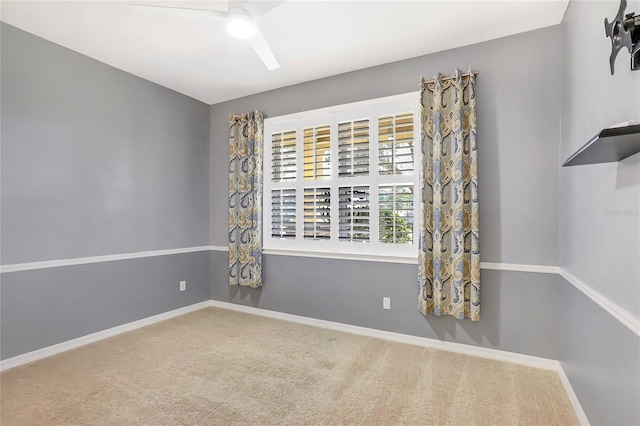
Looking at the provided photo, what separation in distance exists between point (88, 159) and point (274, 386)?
2.71 meters

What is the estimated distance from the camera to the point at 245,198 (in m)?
3.79

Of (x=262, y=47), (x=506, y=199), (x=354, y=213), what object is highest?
(x=262, y=47)

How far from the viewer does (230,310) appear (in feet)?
13.0

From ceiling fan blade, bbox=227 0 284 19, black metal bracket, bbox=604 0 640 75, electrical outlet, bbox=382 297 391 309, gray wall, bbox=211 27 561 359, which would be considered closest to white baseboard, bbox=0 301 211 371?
gray wall, bbox=211 27 561 359

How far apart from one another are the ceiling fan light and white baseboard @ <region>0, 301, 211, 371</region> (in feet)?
9.91

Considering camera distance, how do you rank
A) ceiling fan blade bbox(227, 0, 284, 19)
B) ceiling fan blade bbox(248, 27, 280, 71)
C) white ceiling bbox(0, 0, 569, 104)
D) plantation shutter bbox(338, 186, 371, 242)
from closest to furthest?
ceiling fan blade bbox(227, 0, 284, 19) → ceiling fan blade bbox(248, 27, 280, 71) → white ceiling bbox(0, 0, 569, 104) → plantation shutter bbox(338, 186, 371, 242)

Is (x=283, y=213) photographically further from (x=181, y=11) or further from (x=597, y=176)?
(x=597, y=176)

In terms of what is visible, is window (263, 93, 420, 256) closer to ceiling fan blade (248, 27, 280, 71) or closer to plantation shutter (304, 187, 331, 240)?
plantation shutter (304, 187, 331, 240)

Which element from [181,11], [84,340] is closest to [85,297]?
[84,340]

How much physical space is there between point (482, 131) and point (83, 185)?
3715 mm

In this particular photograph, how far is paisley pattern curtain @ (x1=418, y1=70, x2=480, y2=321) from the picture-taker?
2602 millimetres

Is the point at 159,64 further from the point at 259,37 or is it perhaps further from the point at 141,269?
the point at 141,269

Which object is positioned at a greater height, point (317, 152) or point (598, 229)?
point (317, 152)

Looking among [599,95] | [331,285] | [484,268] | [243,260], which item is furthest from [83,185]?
[599,95]
